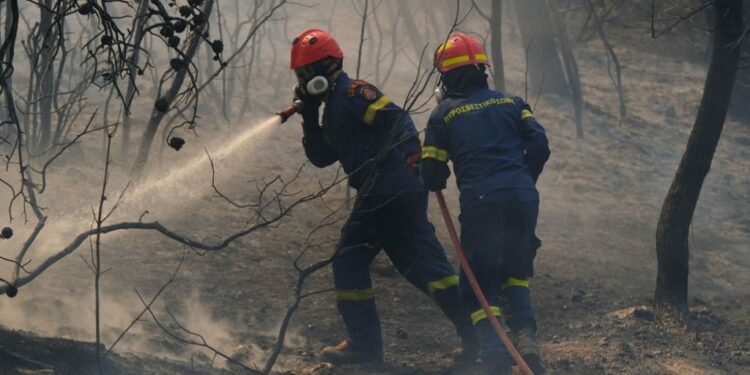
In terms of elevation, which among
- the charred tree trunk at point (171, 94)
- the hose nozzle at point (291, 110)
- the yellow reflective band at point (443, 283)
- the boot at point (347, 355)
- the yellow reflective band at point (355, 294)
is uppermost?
the charred tree trunk at point (171, 94)

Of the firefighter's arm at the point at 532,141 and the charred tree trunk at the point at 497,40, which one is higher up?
the charred tree trunk at the point at 497,40

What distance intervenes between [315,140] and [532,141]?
4.12 feet

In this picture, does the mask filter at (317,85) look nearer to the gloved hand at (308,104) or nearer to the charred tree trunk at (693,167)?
the gloved hand at (308,104)

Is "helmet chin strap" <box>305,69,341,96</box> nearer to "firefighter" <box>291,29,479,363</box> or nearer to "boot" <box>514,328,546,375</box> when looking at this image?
"firefighter" <box>291,29,479,363</box>

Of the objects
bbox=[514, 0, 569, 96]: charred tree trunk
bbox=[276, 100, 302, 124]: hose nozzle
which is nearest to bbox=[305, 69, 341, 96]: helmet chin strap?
bbox=[276, 100, 302, 124]: hose nozzle

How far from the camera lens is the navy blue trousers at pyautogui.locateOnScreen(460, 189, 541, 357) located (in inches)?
229

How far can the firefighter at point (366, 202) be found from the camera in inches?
231

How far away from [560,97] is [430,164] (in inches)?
350

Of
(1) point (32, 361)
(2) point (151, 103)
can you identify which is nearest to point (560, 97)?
(2) point (151, 103)

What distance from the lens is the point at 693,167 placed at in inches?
269

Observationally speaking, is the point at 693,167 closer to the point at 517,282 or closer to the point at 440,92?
the point at 517,282

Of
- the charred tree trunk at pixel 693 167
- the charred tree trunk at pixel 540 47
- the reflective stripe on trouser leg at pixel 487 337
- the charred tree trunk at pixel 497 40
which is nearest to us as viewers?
the reflective stripe on trouser leg at pixel 487 337

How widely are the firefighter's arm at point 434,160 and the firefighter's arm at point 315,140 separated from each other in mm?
537

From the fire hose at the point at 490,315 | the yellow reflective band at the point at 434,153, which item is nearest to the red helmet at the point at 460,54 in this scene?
the yellow reflective band at the point at 434,153
